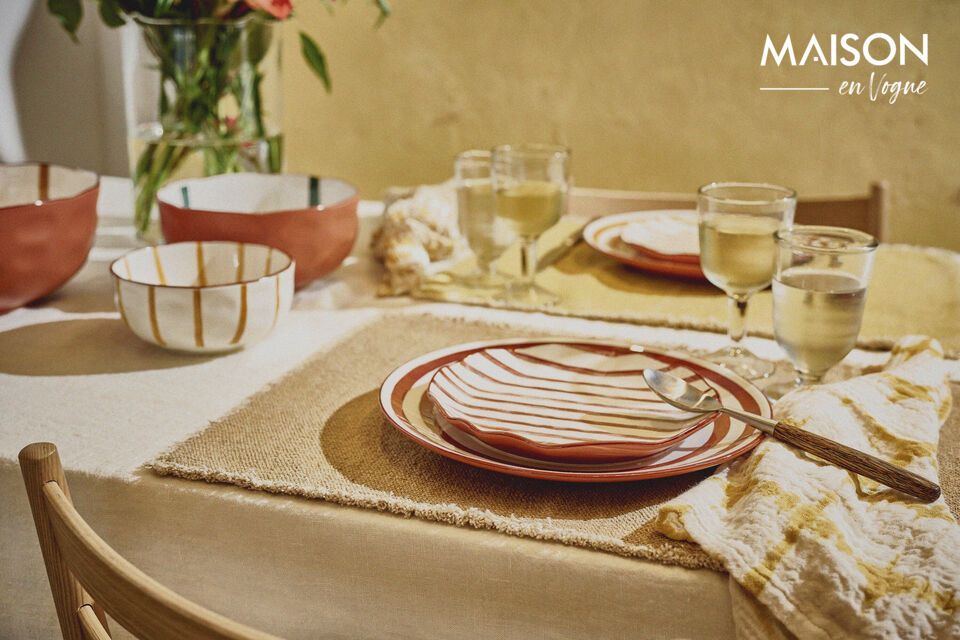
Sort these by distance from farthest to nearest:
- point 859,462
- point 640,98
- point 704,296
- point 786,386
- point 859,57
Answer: point 640,98, point 859,57, point 704,296, point 786,386, point 859,462

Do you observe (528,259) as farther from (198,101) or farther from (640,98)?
(640,98)

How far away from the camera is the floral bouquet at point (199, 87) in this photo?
3.84 feet

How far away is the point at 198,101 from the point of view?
121 centimetres

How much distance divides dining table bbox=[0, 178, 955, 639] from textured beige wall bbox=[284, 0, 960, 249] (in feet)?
4.91

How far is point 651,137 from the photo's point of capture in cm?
236

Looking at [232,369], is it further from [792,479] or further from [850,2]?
[850,2]

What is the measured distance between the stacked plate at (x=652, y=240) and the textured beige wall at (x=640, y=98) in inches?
41.2

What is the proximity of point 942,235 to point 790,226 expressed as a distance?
1613mm

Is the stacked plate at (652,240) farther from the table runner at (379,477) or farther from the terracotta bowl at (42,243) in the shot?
the terracotta bowl at (42,243)

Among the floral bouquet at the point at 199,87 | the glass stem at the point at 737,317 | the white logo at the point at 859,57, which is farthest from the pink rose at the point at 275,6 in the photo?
the white logo at the point at 859,57

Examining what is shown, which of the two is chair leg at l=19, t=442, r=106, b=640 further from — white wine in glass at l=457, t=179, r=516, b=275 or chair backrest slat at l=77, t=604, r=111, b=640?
white wine in glass at l=457, t=179, r=516, b=275

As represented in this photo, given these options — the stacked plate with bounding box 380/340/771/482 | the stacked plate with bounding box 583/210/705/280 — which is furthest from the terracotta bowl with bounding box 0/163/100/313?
the stacked plate with bounding box 583/210/705/280

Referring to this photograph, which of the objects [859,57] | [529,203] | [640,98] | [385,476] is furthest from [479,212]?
[859,57]

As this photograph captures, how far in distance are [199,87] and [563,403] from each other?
741mm
